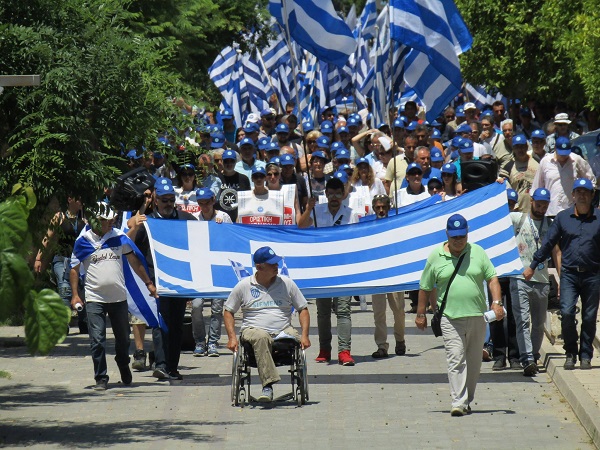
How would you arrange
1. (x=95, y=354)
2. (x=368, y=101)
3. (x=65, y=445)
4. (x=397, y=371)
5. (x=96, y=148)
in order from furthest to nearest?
(x=368, y=101) → (x=397, y=371) → (x=95, y=354) → (x=96, y=148) → (x=65, y=445)

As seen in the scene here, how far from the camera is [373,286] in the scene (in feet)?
49.8

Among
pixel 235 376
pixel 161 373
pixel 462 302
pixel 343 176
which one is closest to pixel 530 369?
pixel 462 302

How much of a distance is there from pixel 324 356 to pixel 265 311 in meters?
3.00

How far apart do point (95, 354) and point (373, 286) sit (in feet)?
9.55

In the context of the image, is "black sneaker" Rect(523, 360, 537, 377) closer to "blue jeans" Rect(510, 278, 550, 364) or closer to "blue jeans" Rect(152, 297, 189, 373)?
"blue jeans" Rect(510, 278, 550, 364)

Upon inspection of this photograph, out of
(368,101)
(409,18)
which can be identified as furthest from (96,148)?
(368,101)

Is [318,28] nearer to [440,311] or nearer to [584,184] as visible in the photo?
[584,184]

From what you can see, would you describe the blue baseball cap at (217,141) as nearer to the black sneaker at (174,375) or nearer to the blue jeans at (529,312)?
the black sneaker at (174,375)

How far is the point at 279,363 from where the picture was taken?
527 inches

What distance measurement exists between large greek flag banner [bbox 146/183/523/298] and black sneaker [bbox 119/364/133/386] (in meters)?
1.00

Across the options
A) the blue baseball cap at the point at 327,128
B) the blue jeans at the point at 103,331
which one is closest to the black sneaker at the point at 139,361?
the blue jeans at the point at 103,331

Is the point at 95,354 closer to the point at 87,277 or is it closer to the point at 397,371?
the point at 87,277

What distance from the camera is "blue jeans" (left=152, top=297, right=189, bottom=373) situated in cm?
1488

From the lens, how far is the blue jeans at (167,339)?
1488 centimetres
